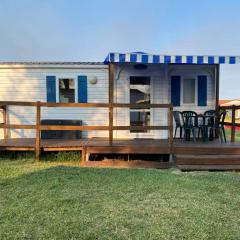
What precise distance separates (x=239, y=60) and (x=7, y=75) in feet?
20.0

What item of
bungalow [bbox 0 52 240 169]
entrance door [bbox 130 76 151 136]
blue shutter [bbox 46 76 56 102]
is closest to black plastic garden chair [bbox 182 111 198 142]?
bungalow [bbox 0 52 240 169]

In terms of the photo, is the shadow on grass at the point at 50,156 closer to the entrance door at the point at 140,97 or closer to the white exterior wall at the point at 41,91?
the white exterior wall at the point at 41,91

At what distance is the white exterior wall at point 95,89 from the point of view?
923cm

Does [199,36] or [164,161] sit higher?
[199,36]

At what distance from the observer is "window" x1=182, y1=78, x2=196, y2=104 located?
9.38m

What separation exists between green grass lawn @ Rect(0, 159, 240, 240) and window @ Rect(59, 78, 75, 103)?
145 inches

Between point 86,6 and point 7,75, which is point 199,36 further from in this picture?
point 7,75

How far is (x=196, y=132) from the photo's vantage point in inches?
362

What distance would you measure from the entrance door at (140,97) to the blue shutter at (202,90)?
138 cm

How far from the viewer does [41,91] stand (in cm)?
946

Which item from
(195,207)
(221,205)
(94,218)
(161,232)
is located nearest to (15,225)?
(94,218)

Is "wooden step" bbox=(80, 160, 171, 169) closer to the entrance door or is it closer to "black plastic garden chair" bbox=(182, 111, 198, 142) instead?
"black plastic garden chair" bbox=(182, 111, 198, 142)

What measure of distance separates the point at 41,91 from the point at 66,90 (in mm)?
691

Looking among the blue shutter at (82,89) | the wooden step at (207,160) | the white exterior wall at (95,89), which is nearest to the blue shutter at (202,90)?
the white exterior wall at (95,89)
